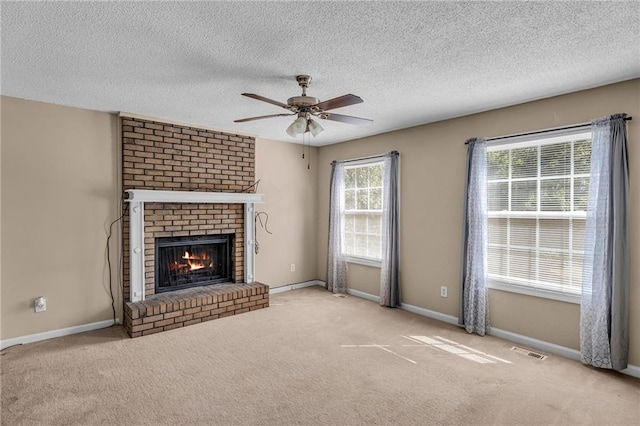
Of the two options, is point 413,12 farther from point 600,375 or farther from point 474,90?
point 600,375

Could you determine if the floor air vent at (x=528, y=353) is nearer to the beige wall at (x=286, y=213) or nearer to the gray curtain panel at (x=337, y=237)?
the gray curtain panel at (x=337, y=237)

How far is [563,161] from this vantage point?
3365 millimetres

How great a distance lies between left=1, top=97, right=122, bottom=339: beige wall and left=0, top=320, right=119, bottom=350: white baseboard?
4 centimetres

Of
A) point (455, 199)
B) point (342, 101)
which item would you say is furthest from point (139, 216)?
point (455, 199)

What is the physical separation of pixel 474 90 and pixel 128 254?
13.6ft

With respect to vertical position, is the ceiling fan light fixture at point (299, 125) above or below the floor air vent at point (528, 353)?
above

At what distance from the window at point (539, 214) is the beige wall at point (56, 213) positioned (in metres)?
4.41

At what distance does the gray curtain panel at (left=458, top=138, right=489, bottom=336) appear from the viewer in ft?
12.5

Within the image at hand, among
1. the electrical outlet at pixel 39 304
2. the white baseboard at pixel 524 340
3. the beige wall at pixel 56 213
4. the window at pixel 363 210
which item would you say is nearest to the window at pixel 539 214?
the white baseboard at pixel 524 340

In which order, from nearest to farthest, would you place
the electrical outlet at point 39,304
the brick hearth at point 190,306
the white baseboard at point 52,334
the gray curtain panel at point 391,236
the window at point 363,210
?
the white baseboard at point 52,334 < the electrical outlet at point 39,304 < the brick hearth at point 190,306 < the gray curtain panel at point 391,236 < the window at point 363,210

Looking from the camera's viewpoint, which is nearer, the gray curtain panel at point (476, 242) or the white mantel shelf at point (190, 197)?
the gray curtain panel at point (476, 242)

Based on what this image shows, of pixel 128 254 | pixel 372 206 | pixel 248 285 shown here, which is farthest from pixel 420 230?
pixel 128 254

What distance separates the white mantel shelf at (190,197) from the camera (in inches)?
156

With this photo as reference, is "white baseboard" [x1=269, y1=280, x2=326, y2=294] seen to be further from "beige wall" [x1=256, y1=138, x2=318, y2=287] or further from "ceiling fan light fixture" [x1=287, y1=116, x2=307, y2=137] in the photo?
"ceiling fan light fixture" [x1=287, y1=116, x2=307, y2=137]
